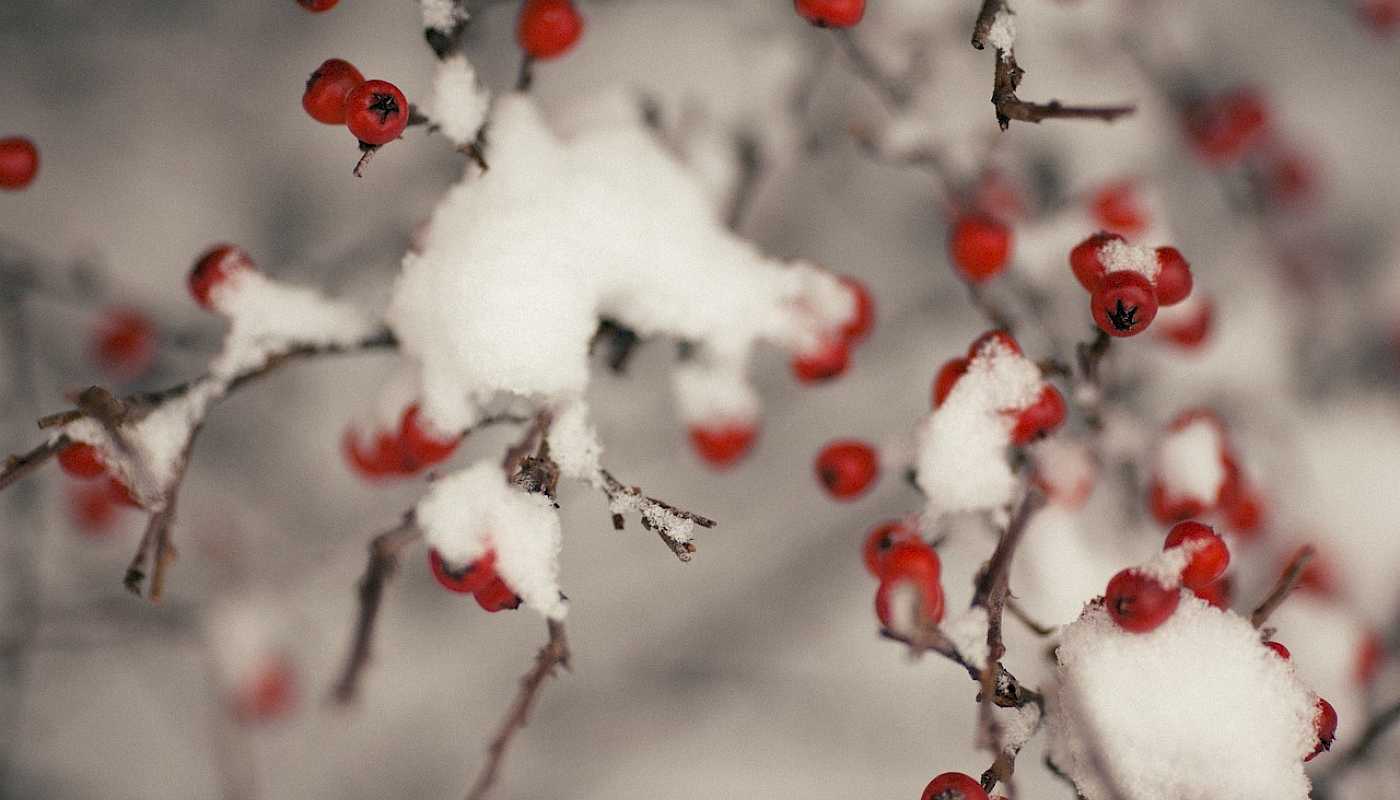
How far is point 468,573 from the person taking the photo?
2.60 feet

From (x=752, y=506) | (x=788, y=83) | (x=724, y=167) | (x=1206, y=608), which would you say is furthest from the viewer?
(x=752, y=506)

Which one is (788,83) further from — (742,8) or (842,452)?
(842,452)

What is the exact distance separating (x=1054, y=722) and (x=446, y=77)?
870 millimetres

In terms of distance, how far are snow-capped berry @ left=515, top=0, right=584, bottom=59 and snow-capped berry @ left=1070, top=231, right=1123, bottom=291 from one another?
1.87 ft

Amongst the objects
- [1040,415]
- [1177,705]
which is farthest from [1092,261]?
[1177,705]

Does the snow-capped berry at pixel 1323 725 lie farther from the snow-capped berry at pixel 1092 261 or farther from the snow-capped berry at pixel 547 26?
the snow-capped berry at pixel 547 26

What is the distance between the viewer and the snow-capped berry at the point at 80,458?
0.86 m

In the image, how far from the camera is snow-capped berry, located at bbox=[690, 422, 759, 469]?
1238 mm

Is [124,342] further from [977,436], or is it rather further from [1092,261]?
[1092,261]

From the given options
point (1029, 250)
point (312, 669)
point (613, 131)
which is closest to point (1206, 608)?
point (1029, 250)

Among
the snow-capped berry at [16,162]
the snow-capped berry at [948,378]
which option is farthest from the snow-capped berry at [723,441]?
the snow-capped berry at [16,162]

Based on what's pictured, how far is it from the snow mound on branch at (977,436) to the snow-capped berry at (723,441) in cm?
31

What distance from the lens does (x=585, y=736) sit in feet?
5.78

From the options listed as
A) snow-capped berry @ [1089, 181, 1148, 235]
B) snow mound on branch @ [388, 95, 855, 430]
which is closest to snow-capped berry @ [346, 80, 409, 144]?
snow mound on branch @ [388, 95, 855, 430]
